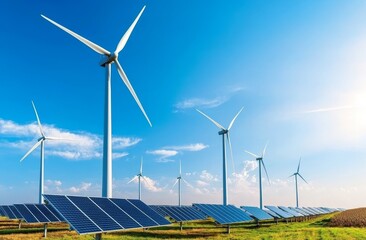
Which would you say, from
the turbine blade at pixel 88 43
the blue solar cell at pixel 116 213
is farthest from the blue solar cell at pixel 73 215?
the turbine blade at pixel 88 43

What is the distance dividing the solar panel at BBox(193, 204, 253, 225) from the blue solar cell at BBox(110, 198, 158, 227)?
55.6 feet

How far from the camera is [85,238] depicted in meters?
35.4

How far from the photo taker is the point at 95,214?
65.2 feet

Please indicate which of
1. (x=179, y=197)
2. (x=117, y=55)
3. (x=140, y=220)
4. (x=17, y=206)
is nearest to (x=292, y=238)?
(x=140, y=220)

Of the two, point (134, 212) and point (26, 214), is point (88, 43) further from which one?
point (26, 214)

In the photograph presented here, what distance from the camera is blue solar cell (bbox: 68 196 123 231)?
61.6 ft

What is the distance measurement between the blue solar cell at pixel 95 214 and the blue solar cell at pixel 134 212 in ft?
7.29

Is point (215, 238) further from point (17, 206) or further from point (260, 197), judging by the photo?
point (260, 197)

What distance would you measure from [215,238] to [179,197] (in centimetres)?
8493

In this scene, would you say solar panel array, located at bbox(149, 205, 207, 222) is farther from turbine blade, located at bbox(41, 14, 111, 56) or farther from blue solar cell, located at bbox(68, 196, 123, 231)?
blue solar cell, located at bbox(68, 196, 123, 231)

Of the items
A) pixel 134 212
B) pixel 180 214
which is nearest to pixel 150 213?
pixel 134 212

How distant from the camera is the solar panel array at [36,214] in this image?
37625mm

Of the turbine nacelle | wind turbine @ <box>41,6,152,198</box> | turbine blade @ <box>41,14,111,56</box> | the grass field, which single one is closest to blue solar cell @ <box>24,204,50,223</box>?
the grass field

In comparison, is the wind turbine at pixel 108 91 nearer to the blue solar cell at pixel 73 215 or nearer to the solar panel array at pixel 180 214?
the blue solar cell at pixel 73 215
